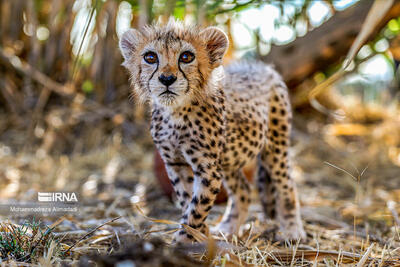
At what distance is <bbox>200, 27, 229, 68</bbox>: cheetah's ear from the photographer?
8.68 feet

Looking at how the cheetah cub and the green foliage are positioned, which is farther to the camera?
the cheetah cub

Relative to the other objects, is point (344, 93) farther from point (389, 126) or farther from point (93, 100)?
point (93, 100)

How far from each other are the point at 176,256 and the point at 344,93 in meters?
7.89

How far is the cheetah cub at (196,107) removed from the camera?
2.46 metres

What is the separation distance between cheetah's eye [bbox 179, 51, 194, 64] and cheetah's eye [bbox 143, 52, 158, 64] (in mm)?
148

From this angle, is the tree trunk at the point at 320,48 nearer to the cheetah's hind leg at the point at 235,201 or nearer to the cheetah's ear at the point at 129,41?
the cheetah's hind leg at the point at 235,201

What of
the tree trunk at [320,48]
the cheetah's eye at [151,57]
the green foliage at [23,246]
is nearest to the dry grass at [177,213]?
the green foliage at [23,246]

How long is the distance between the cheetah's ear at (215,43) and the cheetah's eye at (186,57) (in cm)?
19

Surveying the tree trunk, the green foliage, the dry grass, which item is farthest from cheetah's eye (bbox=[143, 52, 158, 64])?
the tree trunk

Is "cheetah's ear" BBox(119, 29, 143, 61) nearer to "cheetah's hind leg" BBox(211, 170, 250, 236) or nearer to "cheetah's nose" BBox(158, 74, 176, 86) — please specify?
"cheetah's nose" BBox(158, 74, 176, 86)

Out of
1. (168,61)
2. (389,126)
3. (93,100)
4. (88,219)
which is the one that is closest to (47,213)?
(88,219)

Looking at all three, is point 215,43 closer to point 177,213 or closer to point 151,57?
point 151,57

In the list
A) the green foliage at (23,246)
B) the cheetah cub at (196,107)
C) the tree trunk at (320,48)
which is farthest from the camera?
the tree trunk at (320,48)

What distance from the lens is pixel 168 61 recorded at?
94.6 inches
